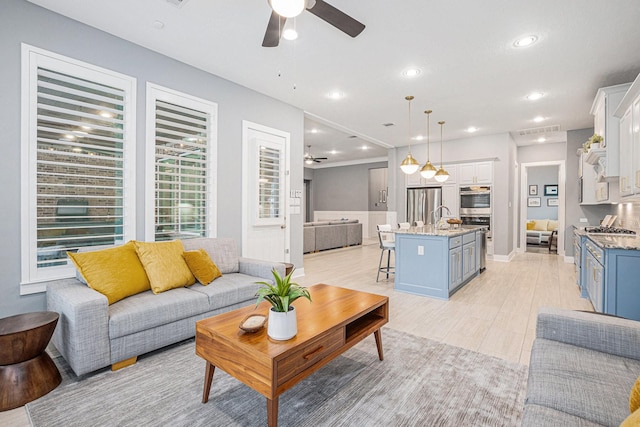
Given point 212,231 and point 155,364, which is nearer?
point 155,364

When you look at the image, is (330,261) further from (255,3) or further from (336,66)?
(255,3)

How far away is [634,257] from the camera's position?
2.52 meters

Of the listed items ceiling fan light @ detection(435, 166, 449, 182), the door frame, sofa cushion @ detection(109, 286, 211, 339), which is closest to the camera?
sofa cushion @ detection(109, 286, 211, 339)

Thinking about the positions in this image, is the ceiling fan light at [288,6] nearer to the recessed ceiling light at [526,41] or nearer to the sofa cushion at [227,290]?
the sofa cushion at [227,290]

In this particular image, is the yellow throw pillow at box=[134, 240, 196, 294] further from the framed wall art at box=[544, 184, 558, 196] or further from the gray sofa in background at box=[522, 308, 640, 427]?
the framed wall art at box=[544, 184, 558, 196]

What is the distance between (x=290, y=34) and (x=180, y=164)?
6.28 ft

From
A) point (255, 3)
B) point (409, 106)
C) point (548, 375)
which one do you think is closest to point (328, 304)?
point (548, 375)

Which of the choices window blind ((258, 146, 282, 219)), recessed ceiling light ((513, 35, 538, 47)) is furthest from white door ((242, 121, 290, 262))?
recessed ceiling light ((513, 35, 538, 47))

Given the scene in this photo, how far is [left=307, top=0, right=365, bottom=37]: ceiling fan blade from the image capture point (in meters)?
2.08

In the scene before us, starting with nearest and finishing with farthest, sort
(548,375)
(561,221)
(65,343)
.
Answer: (548,375), (65,343), (561,221)

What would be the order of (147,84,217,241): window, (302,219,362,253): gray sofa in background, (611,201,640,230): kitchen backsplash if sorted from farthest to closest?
(302,219,362,253): gray sofa in background
(611,201,640,230): kitchen backsplash
(147,84,217,241): window

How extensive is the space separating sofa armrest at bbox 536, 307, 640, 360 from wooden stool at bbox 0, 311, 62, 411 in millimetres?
3025

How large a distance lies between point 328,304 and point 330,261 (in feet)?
15.1

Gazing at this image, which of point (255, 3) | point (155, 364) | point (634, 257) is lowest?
point (155, 364)
